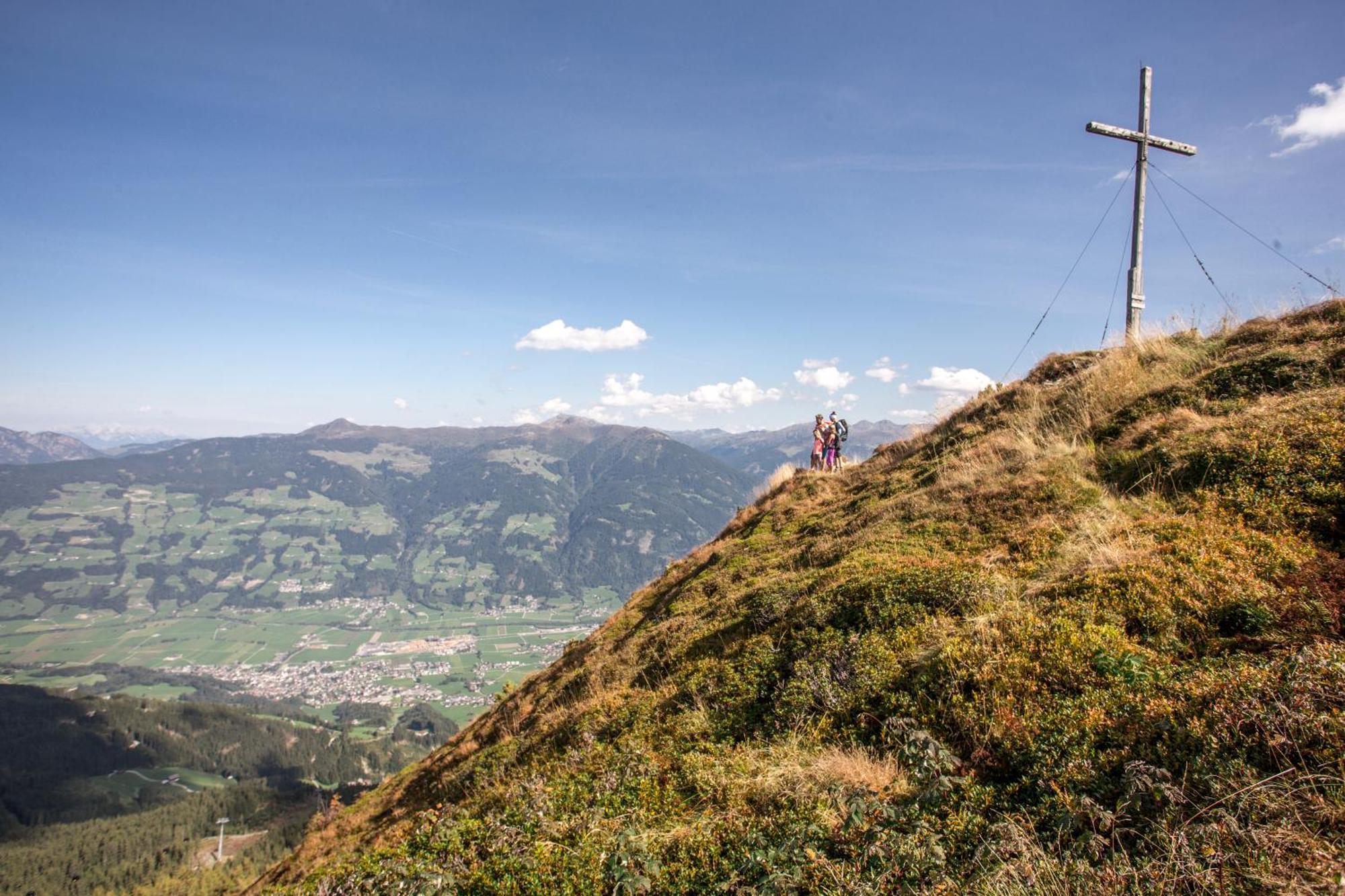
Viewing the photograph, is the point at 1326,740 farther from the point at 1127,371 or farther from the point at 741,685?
the point at 1127,371

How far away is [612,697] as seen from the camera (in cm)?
1010

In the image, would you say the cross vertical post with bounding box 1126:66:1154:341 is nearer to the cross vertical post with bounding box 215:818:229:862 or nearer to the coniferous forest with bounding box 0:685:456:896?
the coniferous forest with bounding box 0:685:456:896

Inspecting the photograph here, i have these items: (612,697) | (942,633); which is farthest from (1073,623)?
(612,697)

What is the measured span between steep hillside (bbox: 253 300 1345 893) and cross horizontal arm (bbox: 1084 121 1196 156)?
5.87 meters

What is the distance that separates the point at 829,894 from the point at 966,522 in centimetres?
788

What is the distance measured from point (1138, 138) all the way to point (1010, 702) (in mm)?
16779

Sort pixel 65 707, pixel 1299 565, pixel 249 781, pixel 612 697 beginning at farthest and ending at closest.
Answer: pixel 65 707 → pixel 249 781 → pixel 612 697 → pixel 1299 565

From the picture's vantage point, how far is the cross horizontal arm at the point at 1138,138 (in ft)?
49.1

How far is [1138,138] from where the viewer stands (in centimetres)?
1510

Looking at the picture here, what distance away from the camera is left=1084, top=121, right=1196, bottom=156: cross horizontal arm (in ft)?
49.1

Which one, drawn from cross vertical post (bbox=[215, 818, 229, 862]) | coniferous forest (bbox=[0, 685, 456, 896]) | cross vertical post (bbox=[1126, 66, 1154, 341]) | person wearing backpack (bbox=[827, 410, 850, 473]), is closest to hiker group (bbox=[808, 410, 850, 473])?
person wearing backpack (bbox=[827, 410, 850, 473])

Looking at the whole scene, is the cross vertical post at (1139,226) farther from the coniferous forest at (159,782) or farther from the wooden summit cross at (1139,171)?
the coniferous forest at (159,782)

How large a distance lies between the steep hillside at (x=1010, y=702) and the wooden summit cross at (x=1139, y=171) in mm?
2868

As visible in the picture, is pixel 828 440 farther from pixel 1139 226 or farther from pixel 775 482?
pixel 1139 226
